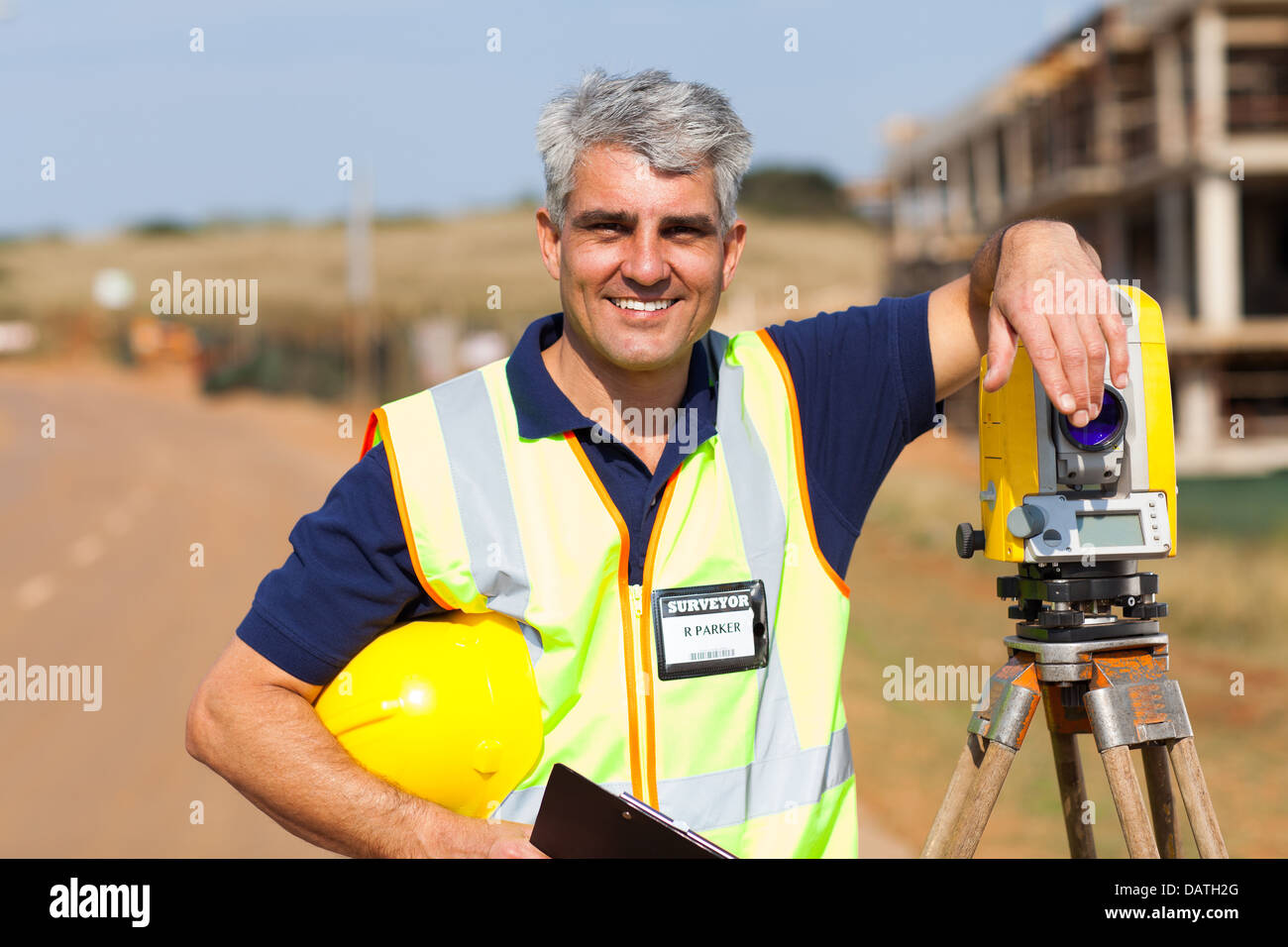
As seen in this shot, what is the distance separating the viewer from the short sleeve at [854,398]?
2.68m

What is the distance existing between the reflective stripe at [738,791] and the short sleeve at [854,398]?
0.41 m

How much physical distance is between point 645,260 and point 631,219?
3.5 inches

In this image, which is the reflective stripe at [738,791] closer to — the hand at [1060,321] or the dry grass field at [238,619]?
the hand at [1060,321]

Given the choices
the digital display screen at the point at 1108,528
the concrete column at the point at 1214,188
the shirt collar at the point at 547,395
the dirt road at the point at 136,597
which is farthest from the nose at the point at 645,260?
the concrete column at the point at 1214,188

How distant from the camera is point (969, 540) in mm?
2490

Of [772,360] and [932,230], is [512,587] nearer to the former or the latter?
[772,360]

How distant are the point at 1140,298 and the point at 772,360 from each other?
79 centimetres

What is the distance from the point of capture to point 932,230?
42594 millimetres

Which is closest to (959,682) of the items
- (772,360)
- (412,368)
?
(772,360)

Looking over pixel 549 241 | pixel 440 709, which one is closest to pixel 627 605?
pixel 440 709

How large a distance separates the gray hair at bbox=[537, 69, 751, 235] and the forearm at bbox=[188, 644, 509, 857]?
1095mm

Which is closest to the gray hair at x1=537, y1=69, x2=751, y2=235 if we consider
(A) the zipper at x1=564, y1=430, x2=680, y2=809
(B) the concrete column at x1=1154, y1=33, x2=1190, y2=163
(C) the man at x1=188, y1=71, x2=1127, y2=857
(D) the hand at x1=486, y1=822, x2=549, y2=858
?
(C) the man at x1=188, y1=71, x2=1127, y2=857

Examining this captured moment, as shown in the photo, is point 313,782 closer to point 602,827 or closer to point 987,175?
point 602,827

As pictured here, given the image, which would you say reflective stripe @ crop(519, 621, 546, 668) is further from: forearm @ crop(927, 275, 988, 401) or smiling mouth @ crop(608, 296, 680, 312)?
forearm @ crop(927, 275, 988, 401)
